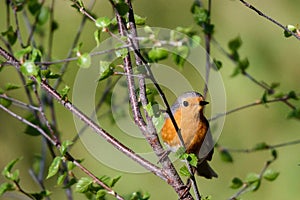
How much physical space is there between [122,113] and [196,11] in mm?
504

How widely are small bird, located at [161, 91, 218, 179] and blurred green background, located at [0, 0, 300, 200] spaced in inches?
70.8

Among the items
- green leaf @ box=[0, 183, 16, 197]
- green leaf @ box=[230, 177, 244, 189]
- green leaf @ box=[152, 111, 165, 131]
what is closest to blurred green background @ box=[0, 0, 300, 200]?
green leaf @ box=[230, 177, 244, 189]

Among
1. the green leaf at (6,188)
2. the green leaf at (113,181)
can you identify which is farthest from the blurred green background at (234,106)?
the green leaf at (113,181)

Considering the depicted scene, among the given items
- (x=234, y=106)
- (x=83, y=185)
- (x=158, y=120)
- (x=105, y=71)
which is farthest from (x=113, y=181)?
(x=234, y=106)

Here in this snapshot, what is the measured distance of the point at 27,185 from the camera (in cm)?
397

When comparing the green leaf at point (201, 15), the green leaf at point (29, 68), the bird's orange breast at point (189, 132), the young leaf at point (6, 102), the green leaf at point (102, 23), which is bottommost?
the green leaf at point (29, 68)

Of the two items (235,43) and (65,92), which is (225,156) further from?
(65,92)

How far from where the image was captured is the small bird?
79.5 inches

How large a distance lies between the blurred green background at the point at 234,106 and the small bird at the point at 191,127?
70.8 inches

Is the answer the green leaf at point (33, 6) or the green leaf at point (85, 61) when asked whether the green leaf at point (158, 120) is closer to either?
the green leaf at point (85, 61)

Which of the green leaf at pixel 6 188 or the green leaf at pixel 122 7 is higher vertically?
the green leaf at pixel 122 7

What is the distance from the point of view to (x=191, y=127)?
209 centimetres

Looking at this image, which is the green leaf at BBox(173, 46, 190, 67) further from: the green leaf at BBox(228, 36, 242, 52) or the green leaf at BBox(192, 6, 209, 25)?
the green leaf at BBox(228, 36, 242, 52)

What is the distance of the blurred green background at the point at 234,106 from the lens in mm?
4105
